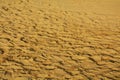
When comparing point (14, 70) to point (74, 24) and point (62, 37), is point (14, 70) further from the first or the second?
point (74, 24)

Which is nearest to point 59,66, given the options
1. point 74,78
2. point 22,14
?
point 74,78

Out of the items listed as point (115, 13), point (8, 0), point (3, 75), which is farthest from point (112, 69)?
point (8, 0)

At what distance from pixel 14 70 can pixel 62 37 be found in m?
2.01

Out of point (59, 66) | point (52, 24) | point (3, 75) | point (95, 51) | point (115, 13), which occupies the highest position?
point (115, 13)

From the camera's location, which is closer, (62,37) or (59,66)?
(59,66)

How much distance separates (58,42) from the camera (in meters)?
5.51

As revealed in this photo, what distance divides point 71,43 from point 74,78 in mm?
1585

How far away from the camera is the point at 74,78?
4.06 meters

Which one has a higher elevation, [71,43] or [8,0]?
[8,0]

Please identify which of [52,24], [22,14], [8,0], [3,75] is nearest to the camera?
[3,75]

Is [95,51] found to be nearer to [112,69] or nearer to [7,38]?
[112,69]

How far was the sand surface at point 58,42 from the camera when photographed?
14.0 ft

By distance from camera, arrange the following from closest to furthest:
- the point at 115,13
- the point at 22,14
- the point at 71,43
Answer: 1. the point at 71,43
2. the point at 22,14
3. the point at 115,13

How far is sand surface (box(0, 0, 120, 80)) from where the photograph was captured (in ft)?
14.0
